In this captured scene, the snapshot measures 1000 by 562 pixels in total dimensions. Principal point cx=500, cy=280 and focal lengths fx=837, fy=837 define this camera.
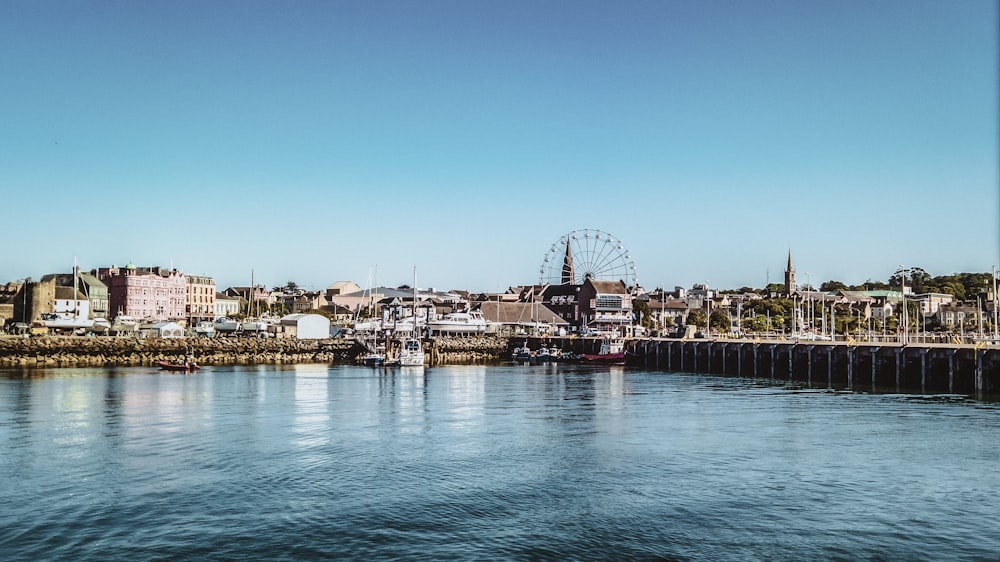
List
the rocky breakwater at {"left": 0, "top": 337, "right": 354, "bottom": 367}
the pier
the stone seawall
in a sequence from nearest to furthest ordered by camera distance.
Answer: the pier
the rocky breakwater at {"left": 0, "top": 337, "right": 354, "bottom": 367}
the stone seawall

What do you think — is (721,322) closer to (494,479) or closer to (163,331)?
(163,331)

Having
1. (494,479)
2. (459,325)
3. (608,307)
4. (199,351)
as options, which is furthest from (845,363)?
(608,307)

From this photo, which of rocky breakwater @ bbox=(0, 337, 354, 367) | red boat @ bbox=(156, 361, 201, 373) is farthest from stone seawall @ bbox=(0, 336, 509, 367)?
red boat @ bbox=(156, 361, 201, 373)

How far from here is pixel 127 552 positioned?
870 inches

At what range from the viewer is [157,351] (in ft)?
328

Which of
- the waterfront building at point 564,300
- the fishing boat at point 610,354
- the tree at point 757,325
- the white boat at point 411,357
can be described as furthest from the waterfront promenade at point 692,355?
the waterfront building at point 564,300

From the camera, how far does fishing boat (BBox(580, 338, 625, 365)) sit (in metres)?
109

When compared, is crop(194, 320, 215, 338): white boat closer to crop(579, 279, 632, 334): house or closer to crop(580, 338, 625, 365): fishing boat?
crop(580, 338, 625, 365): fishing boat

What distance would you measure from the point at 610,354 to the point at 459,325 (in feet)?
129

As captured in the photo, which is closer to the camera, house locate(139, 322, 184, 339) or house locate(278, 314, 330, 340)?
house locate(139, 322, 184, 339)

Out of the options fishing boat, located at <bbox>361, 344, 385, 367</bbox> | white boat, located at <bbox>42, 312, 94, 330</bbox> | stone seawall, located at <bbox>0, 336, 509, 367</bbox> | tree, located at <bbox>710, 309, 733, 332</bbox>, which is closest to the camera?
stone seawall, located at <bbox>0, 336, 509, 367</bbox>

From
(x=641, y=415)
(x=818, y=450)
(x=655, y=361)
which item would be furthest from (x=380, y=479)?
(x=655, y=361)

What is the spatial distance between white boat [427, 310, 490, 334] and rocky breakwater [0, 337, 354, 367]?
29199 millimetres

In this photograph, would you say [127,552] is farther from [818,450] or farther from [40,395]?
[40,395]
